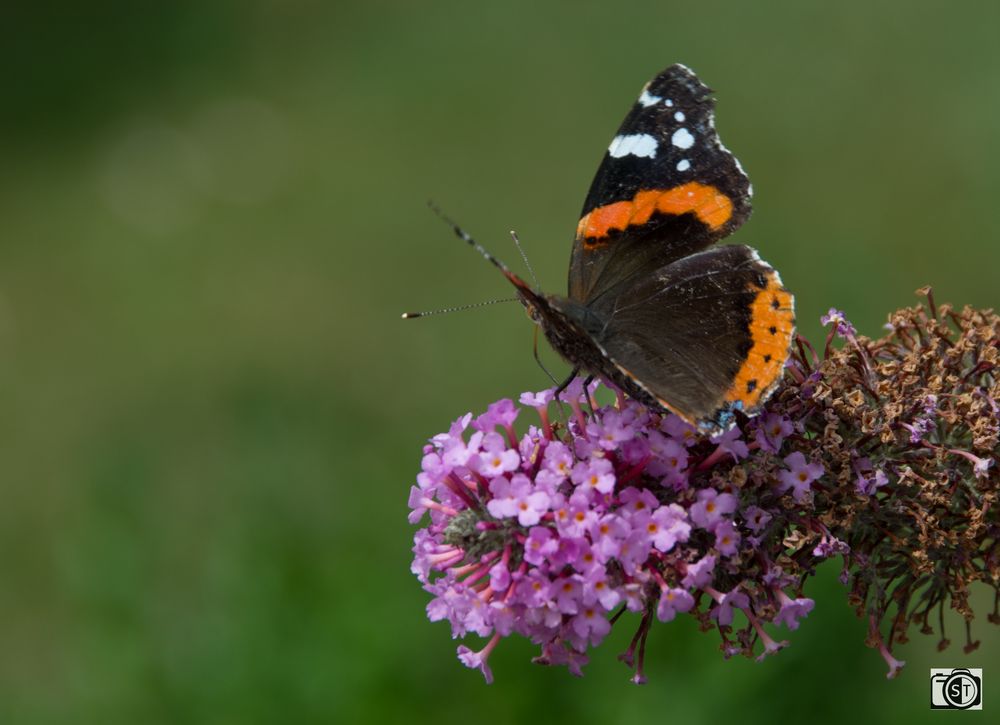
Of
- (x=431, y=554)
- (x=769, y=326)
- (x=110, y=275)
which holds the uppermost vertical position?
(x=110, y=275)

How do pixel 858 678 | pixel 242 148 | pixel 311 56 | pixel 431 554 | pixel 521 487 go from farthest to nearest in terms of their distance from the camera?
pixel 311 56
pixel 242 148
pixel 858 678
pixel 431 554
pixel 521 487

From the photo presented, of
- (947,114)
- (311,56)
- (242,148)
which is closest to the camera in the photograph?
(947,114)

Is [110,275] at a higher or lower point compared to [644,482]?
higher

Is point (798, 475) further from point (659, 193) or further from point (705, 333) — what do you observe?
point (659, 193)

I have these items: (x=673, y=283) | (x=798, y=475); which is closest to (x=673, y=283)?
(x=673, y=283)

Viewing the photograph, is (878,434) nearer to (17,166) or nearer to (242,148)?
(242,148)

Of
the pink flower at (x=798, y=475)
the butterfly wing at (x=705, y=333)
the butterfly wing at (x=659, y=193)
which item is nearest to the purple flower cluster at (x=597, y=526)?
the pink flower at (x=798, y=475)

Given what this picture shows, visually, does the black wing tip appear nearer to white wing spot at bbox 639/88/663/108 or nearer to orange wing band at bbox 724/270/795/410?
white wing spot at bbox 639/88/663/108

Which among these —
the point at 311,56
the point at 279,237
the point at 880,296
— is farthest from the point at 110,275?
the point at 880,296
